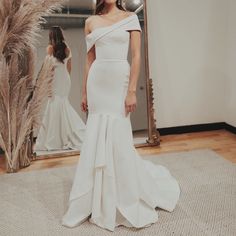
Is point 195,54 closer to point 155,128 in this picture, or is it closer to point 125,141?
point 155,128

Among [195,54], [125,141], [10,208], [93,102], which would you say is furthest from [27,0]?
[195,54]

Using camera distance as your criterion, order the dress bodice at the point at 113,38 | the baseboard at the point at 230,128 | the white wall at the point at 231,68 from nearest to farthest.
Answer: the dress bodice at the point at 113,38
the white wall at the point at 231,68
the baseboard at the point at 230,128

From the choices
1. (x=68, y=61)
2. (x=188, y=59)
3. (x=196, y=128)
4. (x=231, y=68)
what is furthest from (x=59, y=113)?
(x=231, y=68)

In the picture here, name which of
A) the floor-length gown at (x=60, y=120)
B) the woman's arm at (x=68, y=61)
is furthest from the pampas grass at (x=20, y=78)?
the woman's arm at (x=68, y=61)

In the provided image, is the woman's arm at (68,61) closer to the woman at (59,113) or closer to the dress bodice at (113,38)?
the woman at (59,113)

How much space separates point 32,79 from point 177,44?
171 centimetres

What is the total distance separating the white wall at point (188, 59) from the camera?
3.45m

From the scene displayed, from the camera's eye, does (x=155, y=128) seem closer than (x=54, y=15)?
No

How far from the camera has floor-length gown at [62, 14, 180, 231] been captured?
1.86 m

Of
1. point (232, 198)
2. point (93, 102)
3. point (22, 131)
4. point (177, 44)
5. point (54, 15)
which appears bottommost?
point (232, 198)

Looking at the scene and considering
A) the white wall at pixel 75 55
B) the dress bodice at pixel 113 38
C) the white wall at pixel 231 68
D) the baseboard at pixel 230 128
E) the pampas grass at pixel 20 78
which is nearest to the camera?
the dress bodice at pixel 113 38

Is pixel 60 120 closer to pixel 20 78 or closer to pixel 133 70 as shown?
pixel 20 78

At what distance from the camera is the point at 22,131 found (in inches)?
107

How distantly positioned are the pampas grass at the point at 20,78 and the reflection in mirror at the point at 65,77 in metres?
0.23
